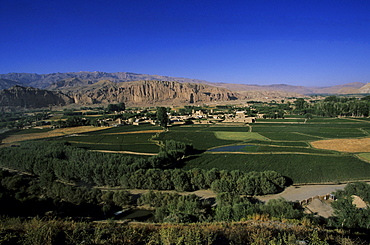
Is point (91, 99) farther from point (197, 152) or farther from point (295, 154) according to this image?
point (295, 154)

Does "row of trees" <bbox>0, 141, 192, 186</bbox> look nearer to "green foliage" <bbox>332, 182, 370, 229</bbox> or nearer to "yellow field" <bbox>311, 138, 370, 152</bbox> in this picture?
"green foliage" <bbox>332, 182, 370, 229</bbox>

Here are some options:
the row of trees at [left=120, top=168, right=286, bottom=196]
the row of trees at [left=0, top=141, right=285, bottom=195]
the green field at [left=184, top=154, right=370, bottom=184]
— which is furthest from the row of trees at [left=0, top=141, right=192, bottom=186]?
the green field at [left=184, top=154, right=370, bottom=184]

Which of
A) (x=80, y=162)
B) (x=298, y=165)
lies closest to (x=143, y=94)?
(x=80, y=162)

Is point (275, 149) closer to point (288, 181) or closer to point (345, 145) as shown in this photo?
point (345, 145)

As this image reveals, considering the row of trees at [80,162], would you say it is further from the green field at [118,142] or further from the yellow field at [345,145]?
the yellow field at [345,145]

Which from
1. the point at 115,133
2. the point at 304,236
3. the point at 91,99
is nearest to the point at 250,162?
the point at 304,236

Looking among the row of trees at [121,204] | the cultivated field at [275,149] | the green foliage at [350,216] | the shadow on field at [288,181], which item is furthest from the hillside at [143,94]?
the green foliage at [350,216]
